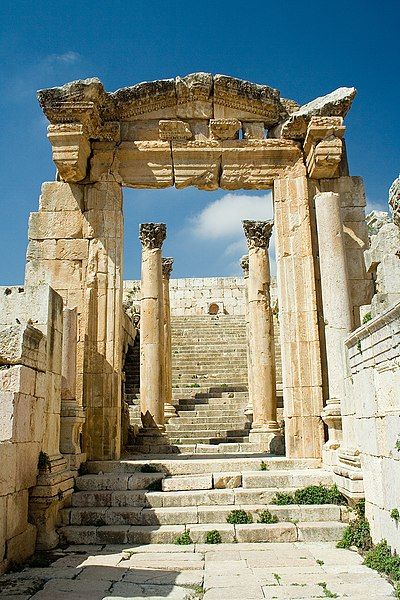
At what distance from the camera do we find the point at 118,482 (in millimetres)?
8117

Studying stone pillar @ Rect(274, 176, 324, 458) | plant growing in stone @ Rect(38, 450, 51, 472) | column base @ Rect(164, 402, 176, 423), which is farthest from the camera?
column base @ Rect(164, 402, 176, 423)

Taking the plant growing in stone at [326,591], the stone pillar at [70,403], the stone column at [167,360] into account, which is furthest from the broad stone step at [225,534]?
the stone column at [167,360]

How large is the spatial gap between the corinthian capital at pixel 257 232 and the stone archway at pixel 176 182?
497cm

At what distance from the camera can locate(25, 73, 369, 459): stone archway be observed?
961cm

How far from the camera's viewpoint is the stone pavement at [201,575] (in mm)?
5020

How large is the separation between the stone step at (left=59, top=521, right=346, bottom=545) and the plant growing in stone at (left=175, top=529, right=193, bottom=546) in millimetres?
37

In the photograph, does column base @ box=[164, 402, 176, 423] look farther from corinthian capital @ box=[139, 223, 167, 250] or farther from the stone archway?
the stone archway

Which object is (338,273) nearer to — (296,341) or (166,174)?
(296,341)

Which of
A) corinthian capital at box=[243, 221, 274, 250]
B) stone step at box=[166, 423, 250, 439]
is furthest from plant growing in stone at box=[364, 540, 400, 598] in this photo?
corinthian capital at box=[243, 221, 274, 250]

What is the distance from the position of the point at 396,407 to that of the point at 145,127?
24.1 ft

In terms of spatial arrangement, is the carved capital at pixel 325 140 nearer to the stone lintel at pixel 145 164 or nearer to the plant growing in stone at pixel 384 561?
the stone lintel at pixel 145 164

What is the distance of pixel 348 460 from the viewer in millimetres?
7352

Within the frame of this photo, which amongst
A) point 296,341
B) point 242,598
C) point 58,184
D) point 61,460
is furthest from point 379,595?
point 58,184

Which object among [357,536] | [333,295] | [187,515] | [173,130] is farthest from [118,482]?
[173,130]
